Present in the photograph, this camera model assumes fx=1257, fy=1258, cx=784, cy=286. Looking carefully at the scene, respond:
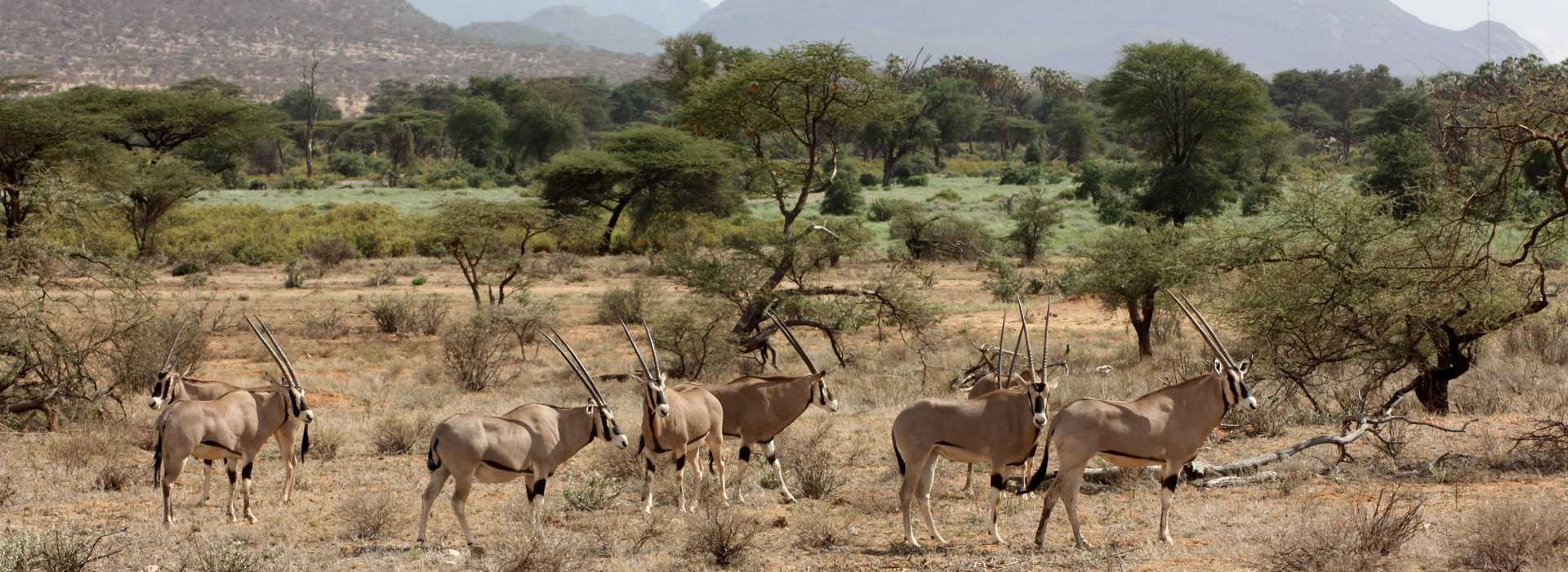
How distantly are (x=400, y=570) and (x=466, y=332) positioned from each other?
1120cm

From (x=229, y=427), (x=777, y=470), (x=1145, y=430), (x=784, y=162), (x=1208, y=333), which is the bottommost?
(x=777, y=470)

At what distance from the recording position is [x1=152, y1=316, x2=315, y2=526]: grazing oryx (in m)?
9.30

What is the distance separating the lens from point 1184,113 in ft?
114

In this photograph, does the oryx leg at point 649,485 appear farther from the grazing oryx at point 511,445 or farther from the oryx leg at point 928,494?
the oryx leg at point 928,494

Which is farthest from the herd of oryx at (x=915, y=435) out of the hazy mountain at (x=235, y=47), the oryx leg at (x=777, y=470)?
the hazy mountain at (x=235, y=47)

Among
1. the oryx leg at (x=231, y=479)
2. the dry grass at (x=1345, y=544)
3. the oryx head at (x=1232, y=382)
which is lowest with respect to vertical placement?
the oryx leg at (x=231, y=479)

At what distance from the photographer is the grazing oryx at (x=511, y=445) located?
8523mm

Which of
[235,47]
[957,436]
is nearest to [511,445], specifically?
[957,436]

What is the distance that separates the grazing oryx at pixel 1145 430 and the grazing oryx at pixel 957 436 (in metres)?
0.26

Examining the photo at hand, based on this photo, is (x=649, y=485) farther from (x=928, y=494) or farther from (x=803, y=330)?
(x=803, y=330)

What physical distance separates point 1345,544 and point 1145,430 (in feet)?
4.74

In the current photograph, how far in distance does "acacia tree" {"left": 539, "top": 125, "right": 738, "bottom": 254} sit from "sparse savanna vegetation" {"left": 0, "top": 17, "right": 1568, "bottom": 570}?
0.47ft

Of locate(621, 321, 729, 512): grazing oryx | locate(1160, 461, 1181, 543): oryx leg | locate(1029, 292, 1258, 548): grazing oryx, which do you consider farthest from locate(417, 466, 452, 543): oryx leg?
locate(1160, 461, 1181, 543): oryx leg

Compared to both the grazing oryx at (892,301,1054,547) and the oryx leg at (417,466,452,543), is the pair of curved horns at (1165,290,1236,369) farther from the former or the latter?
the oryx leg at (417,466,452,543)
